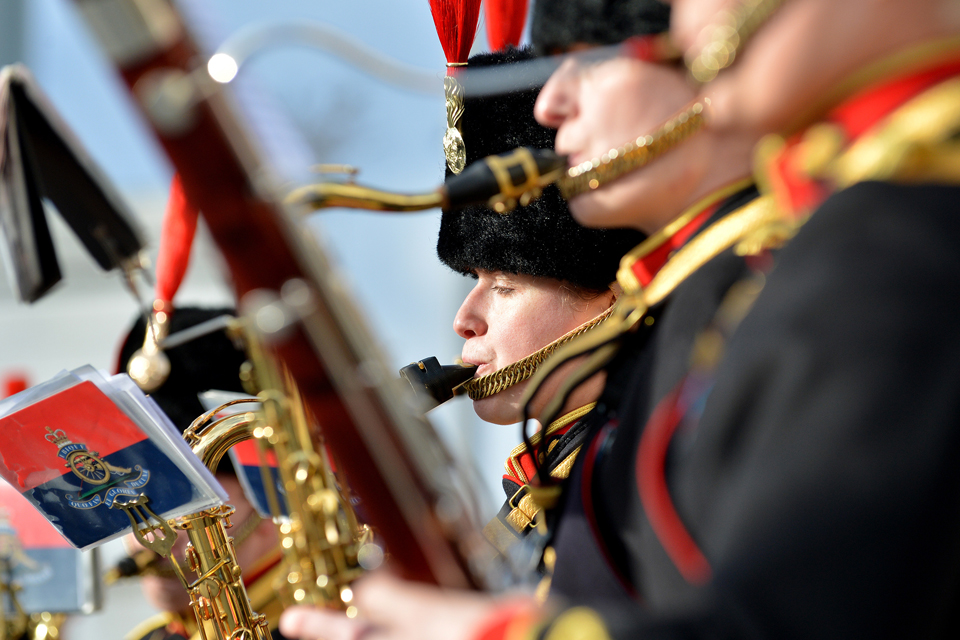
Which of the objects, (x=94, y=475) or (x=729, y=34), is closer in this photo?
(x=729, y=34)

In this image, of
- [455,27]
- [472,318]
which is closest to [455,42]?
[455,27]

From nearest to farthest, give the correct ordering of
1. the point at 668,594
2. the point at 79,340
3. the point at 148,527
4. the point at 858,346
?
the point at 858,346 < the point at 668,594 < the point at 148,527 < the point at 79,340

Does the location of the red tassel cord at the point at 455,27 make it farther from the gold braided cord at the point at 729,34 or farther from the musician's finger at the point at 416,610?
the musician's finger at the point at 416,610

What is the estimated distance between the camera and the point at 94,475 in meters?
1.59

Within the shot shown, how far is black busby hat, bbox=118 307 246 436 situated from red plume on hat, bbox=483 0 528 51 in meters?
1.26

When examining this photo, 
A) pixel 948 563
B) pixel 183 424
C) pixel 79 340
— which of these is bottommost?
pixel 948 563

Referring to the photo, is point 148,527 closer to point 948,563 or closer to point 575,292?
point 575,292

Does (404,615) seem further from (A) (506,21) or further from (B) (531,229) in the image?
(A) (506,21)

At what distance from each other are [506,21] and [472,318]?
0.65 m

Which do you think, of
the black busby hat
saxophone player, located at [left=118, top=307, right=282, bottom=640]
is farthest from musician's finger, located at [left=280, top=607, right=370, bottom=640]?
the black busby hat

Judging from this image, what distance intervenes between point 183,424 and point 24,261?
919 mm

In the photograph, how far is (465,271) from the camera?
1996 mm

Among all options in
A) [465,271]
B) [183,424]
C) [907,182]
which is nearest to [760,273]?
[907,182]

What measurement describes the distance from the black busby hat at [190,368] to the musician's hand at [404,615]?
6.12 ft
